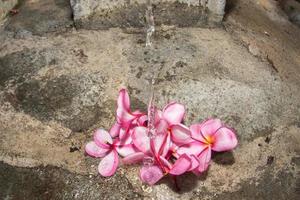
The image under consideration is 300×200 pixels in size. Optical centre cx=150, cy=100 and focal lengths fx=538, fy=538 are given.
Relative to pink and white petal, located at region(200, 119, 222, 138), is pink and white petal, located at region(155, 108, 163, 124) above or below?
below

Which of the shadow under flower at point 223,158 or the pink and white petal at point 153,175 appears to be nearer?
the pink and white petal at point 153,175

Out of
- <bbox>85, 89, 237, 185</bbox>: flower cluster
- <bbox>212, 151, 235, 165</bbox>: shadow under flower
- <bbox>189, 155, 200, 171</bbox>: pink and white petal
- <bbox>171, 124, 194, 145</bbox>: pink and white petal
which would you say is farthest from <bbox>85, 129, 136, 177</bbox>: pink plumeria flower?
<bbox>212, 151, 235, 165</bbox>: shadow under flower

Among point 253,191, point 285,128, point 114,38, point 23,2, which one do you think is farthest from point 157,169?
point 23,2

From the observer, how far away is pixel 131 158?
2678mm

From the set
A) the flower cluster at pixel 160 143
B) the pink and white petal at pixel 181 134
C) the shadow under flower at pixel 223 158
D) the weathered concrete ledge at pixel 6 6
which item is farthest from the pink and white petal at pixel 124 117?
the weathered concrete ledge at pixel 6 6

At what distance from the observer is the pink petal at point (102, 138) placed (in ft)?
8.99

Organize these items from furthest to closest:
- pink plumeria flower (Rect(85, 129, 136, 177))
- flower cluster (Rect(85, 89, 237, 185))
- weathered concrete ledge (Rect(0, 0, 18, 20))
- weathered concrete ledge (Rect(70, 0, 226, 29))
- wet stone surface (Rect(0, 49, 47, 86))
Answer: weathered concrete ledge (Rect(0, 0, 18, 20)) < weathered concrete ledge (Rect(70, 0, 226, 29)) < wet stone surface (Rect(0, 49, 47, 86)) < pink plumeria flower (Rect(85, 129, 136, 177)) < flower cluster (Rect(85, 89, 237, 185))

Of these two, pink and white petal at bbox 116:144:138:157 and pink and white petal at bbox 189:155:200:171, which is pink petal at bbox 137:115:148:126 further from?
pink and white petal at bbox 189:155:200:171

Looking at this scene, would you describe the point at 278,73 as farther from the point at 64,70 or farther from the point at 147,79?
the point at 64,70

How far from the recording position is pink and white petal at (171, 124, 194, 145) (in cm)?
266

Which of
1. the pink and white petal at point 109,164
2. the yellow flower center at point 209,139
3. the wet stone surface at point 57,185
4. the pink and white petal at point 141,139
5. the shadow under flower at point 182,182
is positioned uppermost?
the yellow flower center at point 209,139

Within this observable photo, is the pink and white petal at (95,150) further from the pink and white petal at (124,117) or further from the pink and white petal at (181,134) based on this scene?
the pink and white petal at (181,134)

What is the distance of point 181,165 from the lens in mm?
2535

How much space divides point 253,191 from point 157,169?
0.51 meters
